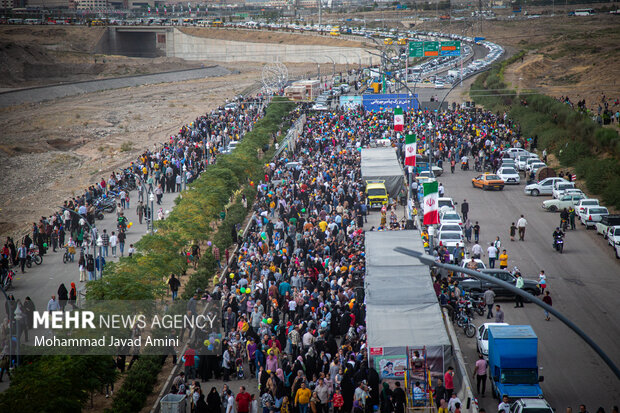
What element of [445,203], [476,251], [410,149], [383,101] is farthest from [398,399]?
[383,101]

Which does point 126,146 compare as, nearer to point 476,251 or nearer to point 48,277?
point 48,277

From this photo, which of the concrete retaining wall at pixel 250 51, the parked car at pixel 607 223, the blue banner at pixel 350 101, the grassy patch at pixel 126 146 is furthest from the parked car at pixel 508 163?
the concrete retaining wall at pixel 250 51

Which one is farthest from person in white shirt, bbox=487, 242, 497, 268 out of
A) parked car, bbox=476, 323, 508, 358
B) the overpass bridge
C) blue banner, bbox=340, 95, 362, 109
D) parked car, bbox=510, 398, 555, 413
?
the overpass bridge

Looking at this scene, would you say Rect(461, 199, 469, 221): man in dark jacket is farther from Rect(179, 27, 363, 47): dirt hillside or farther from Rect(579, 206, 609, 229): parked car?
Rect(179, 27, 363, 47): dirt hillside

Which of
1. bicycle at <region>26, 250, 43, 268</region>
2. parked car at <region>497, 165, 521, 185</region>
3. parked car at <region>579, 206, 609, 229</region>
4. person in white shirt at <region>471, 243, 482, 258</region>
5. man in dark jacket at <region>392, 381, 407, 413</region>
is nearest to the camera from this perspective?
man in dark jacket at <region>392, 381, 407, 413</region>

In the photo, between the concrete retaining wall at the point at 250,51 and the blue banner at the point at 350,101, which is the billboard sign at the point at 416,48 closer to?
the blue banner at the point at 350,101

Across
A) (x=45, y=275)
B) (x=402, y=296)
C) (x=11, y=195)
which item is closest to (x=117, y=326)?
(x=402, y=296)
